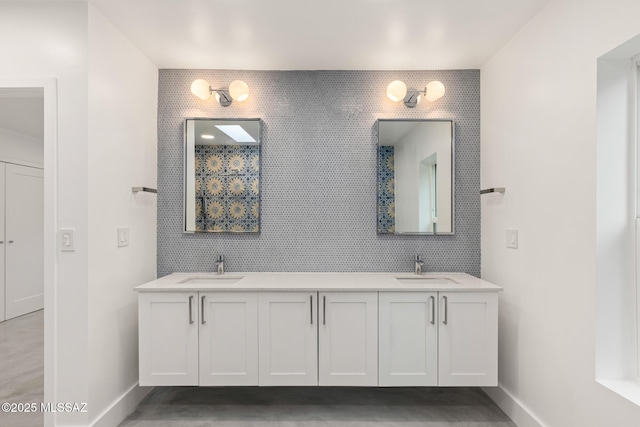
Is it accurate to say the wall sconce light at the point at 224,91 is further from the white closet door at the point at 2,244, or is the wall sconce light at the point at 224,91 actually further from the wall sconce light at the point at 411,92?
the white closet door at the point at 2,244

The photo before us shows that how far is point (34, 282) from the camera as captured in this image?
458 cm

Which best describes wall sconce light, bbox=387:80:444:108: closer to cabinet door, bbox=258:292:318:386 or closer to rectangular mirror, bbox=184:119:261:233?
rectangular mirror, bbox=184:119:261:233

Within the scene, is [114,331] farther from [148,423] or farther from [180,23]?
[180,23]

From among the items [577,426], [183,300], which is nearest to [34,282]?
[183,300]

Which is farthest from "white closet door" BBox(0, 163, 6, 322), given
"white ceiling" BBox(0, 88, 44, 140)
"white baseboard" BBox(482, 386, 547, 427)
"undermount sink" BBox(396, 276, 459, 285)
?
"white baseboard" BBox(482, 386, 547, 427)

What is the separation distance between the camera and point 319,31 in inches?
81.6

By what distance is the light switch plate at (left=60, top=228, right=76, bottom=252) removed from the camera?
180 cm

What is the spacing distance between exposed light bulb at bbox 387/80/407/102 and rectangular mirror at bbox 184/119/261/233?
1032 millimetres

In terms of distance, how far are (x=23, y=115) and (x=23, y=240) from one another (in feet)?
5.86

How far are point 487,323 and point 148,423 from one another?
217cm

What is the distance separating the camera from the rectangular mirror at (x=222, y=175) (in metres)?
2.58

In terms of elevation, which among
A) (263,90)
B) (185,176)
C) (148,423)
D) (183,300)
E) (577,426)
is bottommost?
(148,423)

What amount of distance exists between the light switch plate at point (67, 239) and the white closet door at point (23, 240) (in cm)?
349

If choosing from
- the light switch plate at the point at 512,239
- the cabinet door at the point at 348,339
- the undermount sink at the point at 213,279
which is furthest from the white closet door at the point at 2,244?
the light switch plate at the point at 512,239
